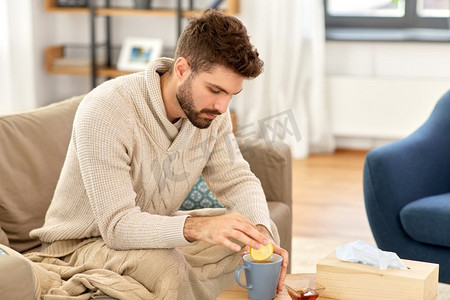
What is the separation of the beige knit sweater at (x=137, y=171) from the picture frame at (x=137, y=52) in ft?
9.53

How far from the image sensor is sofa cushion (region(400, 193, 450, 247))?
104 inches

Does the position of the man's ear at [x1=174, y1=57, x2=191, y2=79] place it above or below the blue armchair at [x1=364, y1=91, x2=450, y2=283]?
above

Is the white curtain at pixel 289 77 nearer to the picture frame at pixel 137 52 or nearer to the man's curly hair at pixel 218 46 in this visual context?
the picture frame at pixel 137 52

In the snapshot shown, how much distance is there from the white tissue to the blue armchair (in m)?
0.87

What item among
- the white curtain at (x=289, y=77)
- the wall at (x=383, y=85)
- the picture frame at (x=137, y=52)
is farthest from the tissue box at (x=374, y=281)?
the picture frame at (x=137, y=52)

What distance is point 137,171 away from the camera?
202 cm

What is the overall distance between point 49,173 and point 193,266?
56 centimetres

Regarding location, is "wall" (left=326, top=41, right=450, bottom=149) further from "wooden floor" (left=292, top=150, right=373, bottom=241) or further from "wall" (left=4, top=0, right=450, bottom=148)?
"wooden floor" (left=292, top=150, right=373, bottom=241)

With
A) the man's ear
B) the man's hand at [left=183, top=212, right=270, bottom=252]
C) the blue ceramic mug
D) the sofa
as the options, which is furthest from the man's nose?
the sofa

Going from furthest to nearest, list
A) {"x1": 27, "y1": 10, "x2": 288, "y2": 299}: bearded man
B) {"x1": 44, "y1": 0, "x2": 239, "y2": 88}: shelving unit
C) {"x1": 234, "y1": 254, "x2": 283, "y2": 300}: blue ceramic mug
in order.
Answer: {"x1": 44, "y1": 0, "x2": 239, "y2": 88}: shelving unit < {"x1": 27, "y1": 10, "x2": 288, "y2": 299}: bearded man < {"x1": 234, "y1": 254, "x2": 283, "y2": 300}: blue ceramic mug

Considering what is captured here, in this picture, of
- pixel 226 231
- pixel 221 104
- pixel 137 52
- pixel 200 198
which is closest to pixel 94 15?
pixel 137 52

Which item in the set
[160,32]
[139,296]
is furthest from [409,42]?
[139,296]

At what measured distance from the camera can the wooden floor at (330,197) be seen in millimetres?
3742

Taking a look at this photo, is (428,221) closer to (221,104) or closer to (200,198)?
(200,198)
